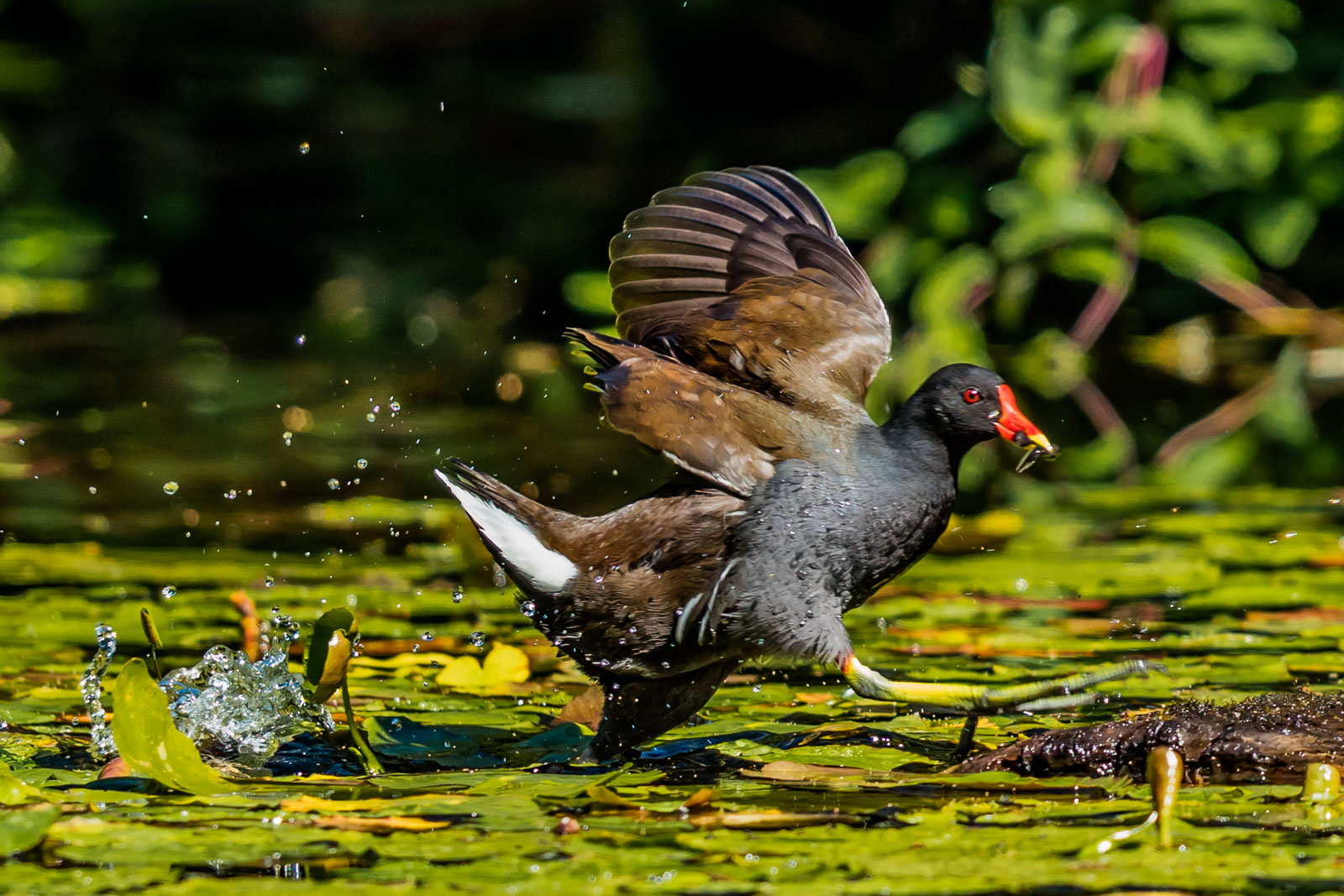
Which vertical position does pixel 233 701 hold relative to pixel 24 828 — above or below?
above

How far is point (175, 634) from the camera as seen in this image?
12.1 ft

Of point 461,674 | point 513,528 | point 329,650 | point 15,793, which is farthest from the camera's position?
point 461,674

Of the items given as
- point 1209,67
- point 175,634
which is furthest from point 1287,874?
point 1209,67

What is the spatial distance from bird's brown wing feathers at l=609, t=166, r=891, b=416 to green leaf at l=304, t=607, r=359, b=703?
920 mm

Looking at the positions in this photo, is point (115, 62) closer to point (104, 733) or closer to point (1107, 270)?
point (1107, 270)

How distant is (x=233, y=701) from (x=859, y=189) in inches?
131

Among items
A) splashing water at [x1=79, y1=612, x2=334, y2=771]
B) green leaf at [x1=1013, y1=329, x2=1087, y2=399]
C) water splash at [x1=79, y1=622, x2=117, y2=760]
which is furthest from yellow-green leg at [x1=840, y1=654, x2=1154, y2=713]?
green leaf at [x1=1013, y1=329, x2=1087, y2=399]

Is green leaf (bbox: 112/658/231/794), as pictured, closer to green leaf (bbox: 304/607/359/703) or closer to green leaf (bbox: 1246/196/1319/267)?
green leaf (bbox: 304/607/359/703)

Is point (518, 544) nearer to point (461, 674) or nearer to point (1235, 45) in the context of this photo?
point (461, 674)

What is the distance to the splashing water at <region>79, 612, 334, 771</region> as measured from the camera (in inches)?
118

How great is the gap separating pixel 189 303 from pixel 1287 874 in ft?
24.3

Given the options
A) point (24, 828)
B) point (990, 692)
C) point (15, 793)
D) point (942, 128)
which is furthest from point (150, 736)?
point (942, 128)

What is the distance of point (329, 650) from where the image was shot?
109 inches

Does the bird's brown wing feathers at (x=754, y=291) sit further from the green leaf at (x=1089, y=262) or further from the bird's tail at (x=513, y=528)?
the green leaf at (x=1089, y=262)
